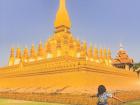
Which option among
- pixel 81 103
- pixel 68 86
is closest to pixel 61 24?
pixel 68 86

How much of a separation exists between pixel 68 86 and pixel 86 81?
1.65 meters

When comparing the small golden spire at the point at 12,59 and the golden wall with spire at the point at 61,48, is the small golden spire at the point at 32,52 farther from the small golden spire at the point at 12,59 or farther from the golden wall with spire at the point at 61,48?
the small golden spire at the point at 12,59

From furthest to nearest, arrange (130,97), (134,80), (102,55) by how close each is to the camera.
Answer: (102,55) < (134,80) < (130,97)

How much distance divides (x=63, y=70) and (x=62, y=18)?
1345 cm

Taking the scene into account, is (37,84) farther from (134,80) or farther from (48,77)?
(134,80)

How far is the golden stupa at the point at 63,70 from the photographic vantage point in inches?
811

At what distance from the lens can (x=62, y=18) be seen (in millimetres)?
33688

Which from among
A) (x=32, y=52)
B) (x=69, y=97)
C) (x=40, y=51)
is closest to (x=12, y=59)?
(x=32, y=52)

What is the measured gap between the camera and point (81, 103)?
625 inches

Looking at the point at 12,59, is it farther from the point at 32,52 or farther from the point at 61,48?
the point at 61,48

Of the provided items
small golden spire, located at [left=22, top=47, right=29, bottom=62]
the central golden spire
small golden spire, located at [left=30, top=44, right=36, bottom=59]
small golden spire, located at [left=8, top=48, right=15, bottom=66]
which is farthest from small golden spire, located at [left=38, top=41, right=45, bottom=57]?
small golden spire, located at [left=8, top=48, right=15, bottom=66]

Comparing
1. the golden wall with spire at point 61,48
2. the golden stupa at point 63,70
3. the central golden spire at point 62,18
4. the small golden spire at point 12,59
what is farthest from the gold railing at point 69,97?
the central golden spire at point 62,18

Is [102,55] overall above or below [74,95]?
above

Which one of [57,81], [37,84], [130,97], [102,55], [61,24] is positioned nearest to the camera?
[130,97]
